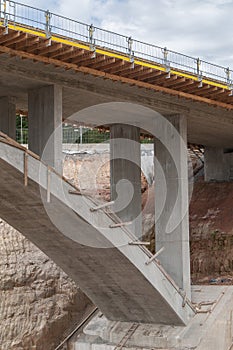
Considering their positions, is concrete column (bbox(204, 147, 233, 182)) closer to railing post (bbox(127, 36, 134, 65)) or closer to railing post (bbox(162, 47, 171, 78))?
railing post (bbox(162, 47, 171, 78))

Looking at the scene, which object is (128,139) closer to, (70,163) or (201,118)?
(201,118)

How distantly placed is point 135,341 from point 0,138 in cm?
1122

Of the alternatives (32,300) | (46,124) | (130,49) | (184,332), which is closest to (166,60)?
(130,49)

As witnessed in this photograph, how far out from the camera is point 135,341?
1018 inches

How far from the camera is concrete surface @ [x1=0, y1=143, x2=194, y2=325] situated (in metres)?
19.9

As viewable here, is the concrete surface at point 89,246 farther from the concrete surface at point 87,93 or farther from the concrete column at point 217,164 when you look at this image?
the concrete column at point 217,164

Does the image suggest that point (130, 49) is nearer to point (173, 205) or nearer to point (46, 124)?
point (46, 124)

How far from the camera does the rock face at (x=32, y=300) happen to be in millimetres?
31188

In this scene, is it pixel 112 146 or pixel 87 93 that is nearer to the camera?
pixel 87 93

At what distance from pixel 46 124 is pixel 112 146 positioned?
316 inches

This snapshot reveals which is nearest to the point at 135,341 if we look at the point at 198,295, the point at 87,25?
the point at 198,295

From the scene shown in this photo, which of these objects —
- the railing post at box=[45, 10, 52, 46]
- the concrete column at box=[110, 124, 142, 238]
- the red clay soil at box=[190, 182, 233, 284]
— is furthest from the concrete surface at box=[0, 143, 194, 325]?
the red clay soil at box=[190, 182, 233, 284]

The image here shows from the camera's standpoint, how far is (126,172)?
28.8 m

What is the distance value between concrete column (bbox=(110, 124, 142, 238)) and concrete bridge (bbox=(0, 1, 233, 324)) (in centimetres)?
4
